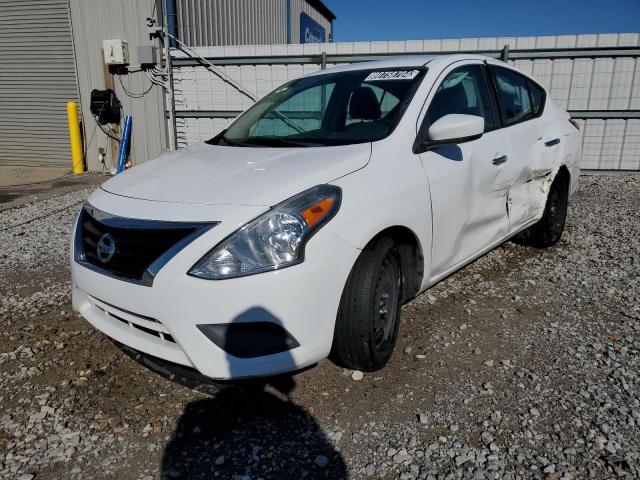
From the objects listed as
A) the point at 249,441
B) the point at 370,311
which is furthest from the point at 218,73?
the point at 249,441

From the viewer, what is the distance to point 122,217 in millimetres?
2238

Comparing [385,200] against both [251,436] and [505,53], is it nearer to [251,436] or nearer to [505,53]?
[251,436]

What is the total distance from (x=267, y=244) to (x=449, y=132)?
1213 mm

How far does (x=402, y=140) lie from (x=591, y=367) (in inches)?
60.2

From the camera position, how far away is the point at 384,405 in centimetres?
234

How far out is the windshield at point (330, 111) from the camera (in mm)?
2816

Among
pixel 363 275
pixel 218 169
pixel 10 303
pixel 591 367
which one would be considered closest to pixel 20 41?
pixel 10 303

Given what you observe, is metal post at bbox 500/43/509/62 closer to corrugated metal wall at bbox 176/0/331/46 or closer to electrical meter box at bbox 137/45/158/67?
corrugated metal wall at bbox 176/0/331/46

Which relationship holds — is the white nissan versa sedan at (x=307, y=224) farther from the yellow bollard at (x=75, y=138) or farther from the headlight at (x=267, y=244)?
the yellow bollard at (x=75, y=138)

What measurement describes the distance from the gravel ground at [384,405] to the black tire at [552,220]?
924 millimetres

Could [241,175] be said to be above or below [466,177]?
above

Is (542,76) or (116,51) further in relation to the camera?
(116,51)

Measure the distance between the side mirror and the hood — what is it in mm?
359

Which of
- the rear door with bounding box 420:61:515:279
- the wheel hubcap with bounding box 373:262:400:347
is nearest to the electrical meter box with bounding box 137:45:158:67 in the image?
the rear door with bounding box 420:61:515:279
